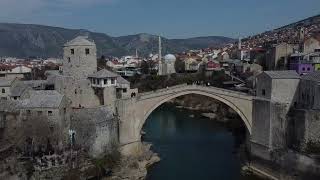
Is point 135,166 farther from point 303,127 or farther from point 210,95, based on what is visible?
point 303,127

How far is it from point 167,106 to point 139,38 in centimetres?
15000

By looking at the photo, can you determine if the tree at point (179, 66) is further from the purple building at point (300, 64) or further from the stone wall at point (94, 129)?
the stone wall at point (94, 129)

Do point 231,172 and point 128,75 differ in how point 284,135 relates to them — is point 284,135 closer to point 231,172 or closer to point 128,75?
point 231,172

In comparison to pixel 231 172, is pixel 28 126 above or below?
above

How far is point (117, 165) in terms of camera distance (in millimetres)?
20047

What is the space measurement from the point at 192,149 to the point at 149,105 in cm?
460

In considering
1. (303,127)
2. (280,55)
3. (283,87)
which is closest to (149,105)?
A: (283,87)

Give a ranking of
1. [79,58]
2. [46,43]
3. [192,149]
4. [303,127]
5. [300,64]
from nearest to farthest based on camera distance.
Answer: [303,127], [79,58], [192,149], [300,64], [46,43]

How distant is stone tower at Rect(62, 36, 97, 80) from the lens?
70.4 feet

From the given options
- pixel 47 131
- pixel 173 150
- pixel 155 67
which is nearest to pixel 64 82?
pixel 47 131

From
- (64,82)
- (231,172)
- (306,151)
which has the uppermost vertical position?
(64,82)

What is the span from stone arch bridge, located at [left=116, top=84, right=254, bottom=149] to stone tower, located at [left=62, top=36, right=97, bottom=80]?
2.32 m

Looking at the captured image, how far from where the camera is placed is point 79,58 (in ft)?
70.6

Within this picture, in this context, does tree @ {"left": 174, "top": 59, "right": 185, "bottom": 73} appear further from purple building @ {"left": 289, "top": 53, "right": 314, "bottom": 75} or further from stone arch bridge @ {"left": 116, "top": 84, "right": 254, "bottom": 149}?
stone arch bridge @ {"left": 116, "top": 84, "right": 254, "bottom": 149}
